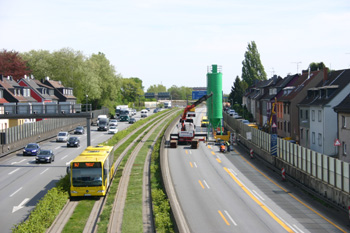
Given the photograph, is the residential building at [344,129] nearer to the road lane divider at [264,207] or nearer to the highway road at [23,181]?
the road lane divider at [264,207]

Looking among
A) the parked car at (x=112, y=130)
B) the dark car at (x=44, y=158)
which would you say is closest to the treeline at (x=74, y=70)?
the parked car at (x=112, y=130)

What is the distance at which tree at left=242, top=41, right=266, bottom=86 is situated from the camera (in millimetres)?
151125

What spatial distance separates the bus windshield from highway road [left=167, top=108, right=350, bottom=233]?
616cm

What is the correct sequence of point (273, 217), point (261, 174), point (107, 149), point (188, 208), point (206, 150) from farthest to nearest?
point (206, 150) < point (261, 174) < point (107, 149) < point (188, 208) < point (273, 217)

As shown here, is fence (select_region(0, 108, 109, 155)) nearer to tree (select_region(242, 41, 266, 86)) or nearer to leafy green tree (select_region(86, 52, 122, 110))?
leafy green tree (select_region(86, 52, 122, 110))

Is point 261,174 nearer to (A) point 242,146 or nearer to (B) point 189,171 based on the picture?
(B) point 189,171

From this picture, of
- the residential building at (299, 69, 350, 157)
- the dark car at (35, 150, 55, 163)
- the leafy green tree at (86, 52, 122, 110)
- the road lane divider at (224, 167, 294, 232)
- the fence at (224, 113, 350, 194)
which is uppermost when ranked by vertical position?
the leafy green tree at (86, 52, 122, 110)

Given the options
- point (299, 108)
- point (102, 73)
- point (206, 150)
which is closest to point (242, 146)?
point (206, 150)

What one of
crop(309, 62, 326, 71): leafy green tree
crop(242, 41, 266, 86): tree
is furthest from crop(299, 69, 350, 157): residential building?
crop(242, 41, 266, 86): tree

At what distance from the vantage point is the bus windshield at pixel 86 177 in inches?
1213

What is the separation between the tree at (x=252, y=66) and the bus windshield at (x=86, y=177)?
124920 millimetres

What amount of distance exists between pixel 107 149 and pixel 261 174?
15.2 meters

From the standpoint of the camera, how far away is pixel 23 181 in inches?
1570

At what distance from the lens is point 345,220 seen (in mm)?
25156
